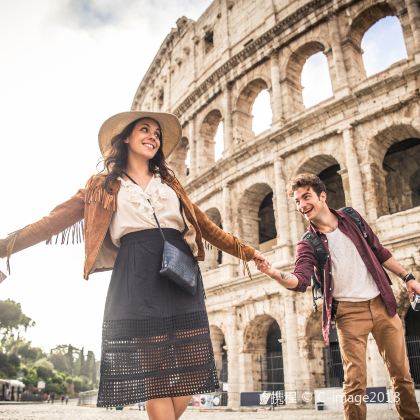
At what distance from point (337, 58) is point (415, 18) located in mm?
2277

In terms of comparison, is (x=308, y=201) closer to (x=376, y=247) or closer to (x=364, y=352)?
(x=376, y=247)

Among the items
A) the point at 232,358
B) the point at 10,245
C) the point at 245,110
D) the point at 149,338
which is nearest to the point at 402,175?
the point at 245,110

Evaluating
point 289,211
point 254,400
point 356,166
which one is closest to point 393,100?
point 356,166

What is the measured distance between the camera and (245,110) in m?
15.9

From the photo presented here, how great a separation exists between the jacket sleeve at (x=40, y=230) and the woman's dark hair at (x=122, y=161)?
29cm

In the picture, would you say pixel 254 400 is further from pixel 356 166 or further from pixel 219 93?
pixel 219 93


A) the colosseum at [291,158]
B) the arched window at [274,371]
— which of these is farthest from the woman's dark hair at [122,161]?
the arched window at [274,371]

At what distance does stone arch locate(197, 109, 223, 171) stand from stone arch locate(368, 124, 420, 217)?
686 centimetres

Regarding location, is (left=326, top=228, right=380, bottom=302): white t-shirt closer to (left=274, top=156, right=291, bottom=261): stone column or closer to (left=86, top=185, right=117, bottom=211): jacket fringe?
(left=86, top=185, right=117, bottom=211): jacket fringe

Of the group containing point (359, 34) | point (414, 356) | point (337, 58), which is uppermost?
point (359, 34)

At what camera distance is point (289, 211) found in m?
12.6

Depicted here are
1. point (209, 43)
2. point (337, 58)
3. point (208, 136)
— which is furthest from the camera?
point (209, 43)

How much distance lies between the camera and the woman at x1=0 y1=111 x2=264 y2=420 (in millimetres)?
1875

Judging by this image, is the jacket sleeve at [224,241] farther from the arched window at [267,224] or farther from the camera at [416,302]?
the arched window at [267,224]
